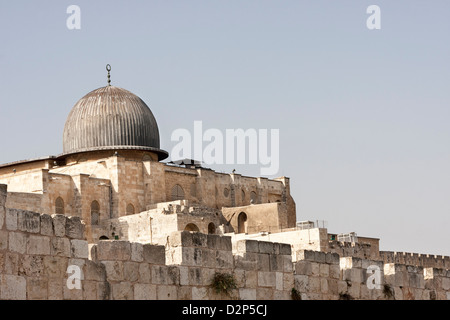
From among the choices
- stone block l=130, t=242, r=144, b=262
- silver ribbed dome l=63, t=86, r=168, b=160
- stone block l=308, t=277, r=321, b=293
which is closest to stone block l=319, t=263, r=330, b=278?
stone block l=308, t=277, r=321, b=293

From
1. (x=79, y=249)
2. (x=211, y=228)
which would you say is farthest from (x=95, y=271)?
(x=211, y=228)

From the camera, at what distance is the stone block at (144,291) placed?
13.8 metres

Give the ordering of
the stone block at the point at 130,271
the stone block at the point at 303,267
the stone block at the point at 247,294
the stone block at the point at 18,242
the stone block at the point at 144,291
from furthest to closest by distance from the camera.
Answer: the stone block at the point at 303,267 → the stone block at the point at 247,294 → the stone block at the point at 144,291 → the stone block at the point at 130,271 → the stone block at the point at 18,242

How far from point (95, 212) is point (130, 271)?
125 ft

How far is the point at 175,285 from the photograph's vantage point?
1432 centimetres

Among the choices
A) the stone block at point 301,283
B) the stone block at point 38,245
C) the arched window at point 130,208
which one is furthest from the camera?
the arched window at point 130,208

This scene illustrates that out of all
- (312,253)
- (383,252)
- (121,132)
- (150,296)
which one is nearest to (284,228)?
(383,252)

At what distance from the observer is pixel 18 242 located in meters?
12.2

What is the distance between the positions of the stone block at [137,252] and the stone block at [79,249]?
79 cm

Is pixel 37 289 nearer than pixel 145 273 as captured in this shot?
Yes

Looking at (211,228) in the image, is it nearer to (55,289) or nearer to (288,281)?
(288,281)

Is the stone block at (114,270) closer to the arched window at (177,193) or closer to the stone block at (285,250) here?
the stone block at (285,250)

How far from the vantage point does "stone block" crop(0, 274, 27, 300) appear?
1191 cm


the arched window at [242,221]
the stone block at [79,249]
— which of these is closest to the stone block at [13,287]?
the stone block at [79,249]
